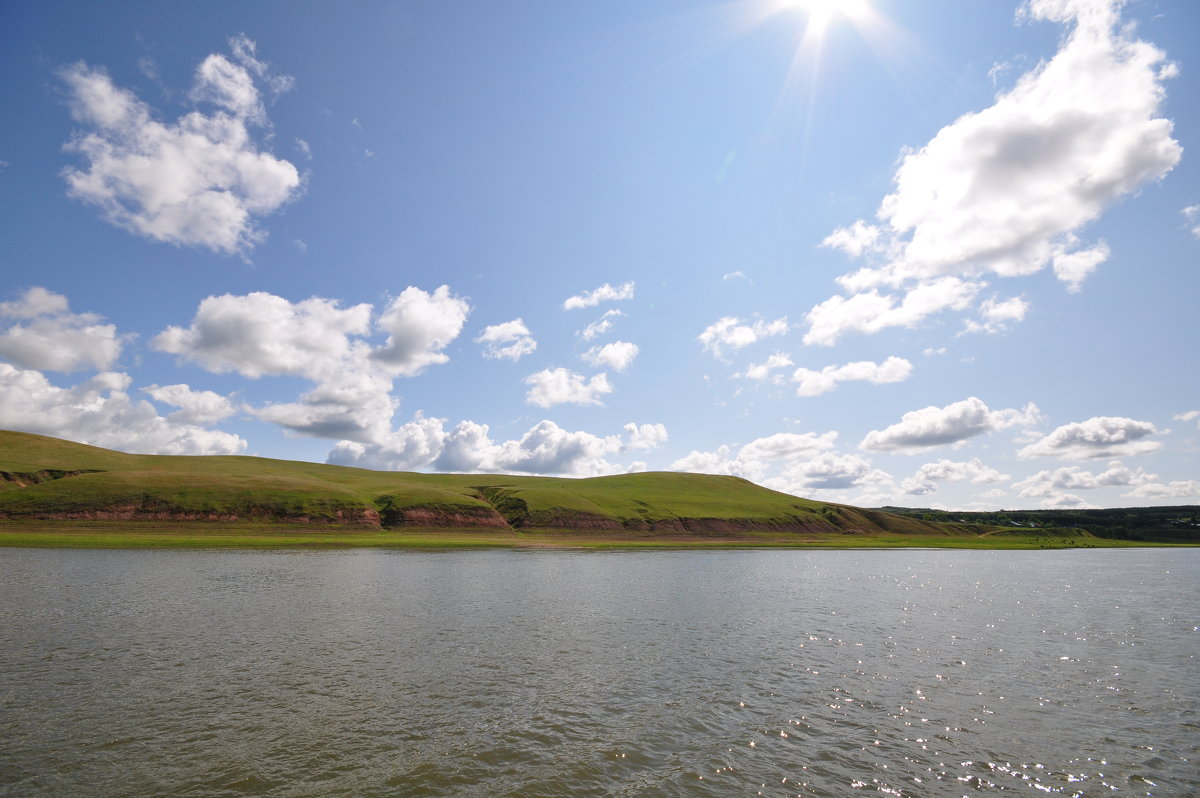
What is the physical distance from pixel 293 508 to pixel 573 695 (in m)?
128

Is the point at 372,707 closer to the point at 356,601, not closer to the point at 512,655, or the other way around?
the point at 512,655

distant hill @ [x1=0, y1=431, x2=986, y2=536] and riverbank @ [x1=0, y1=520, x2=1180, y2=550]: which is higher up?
distant hill @ [x1=0, y1=431, x2=986, y2=536]

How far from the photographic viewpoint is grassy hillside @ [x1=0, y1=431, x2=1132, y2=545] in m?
117

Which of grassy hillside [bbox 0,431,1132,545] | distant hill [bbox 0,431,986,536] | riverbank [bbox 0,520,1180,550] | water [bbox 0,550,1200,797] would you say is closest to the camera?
water [bbox 0,550,1200,797]

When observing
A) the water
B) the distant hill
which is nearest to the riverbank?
the distant hill

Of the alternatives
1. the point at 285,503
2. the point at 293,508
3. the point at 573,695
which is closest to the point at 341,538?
the point at 293,508

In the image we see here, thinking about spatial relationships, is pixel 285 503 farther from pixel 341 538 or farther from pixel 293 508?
pixel 341 538

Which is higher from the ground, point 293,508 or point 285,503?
point 285,503

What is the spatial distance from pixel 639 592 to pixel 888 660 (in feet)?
87.9

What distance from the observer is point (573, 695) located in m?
23.8

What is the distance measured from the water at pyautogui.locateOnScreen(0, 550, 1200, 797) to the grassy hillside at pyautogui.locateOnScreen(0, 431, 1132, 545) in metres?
79.1

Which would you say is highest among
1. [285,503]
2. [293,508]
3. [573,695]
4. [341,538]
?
[285,503]

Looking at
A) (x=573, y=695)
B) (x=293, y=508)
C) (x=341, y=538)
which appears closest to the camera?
(x=573, y=695)

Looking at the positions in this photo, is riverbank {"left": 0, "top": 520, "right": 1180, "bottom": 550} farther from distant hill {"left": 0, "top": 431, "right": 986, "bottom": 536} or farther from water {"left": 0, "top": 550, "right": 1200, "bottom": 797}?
water {"left": 0, "top": 550, "right": 1200, "bottom": 797}
